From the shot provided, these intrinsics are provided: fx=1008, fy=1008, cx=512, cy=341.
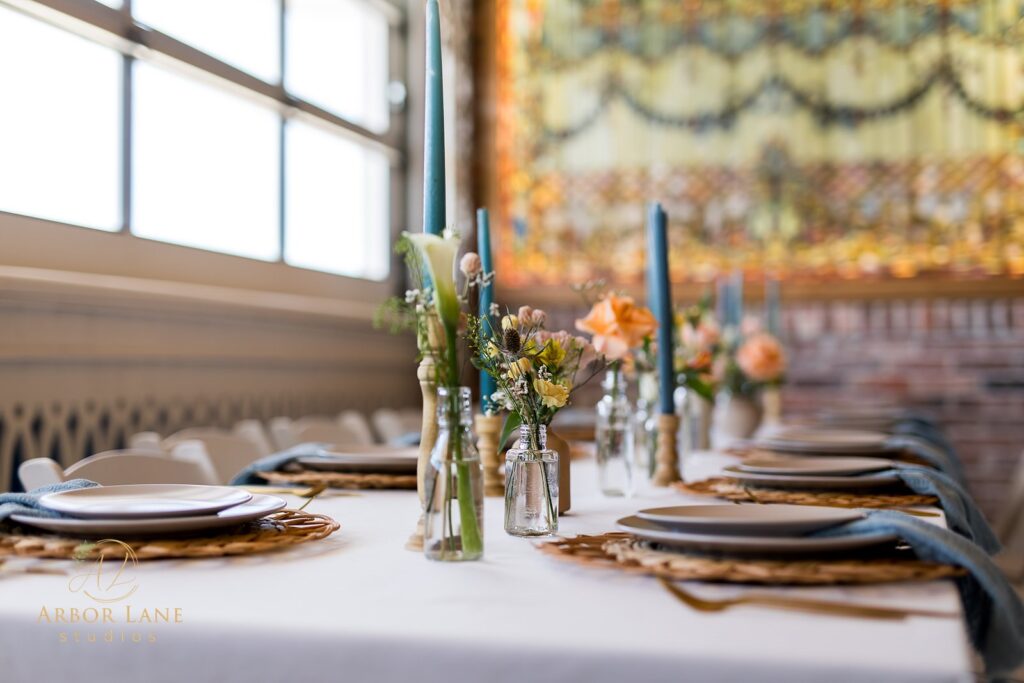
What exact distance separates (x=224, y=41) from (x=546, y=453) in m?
2.79

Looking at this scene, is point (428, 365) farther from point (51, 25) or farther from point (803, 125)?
point (803, 125)

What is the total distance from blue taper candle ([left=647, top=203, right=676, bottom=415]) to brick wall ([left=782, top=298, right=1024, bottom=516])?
10.6ft

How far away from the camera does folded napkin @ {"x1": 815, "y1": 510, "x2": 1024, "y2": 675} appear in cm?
84

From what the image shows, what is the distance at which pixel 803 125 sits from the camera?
4781 millimetres

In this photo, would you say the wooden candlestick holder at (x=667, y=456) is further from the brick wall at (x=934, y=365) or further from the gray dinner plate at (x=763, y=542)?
the brick wall at (x=934, y=365)

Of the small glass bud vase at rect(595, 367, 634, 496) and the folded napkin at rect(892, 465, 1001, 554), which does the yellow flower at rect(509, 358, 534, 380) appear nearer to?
the small glass bud vase at rect(595, 367, 634, 496)

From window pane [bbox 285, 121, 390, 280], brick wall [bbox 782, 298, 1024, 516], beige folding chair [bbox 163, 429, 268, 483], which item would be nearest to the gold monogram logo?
beige folding chair [bbox 163, 429, 268, 483]

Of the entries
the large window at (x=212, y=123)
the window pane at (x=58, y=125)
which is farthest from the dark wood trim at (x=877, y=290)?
the window pane at (x=58, y=125)

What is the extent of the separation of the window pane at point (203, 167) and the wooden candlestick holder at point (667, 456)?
74.2 inches

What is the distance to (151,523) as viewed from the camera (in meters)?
0.97

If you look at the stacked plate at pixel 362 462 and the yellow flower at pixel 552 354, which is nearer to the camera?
the yellow flower at pixel 552 354

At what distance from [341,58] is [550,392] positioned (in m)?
3.67

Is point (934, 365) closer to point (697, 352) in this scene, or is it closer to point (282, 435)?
point (697, 352)

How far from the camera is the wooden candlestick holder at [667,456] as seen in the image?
165cm
